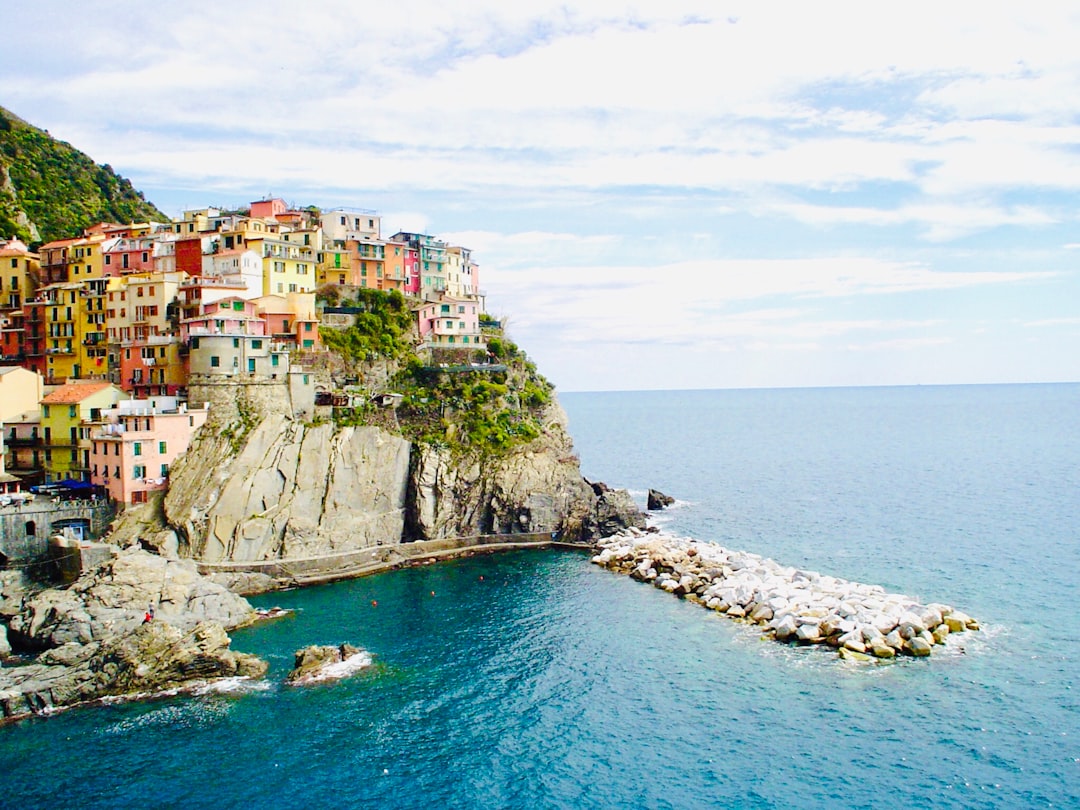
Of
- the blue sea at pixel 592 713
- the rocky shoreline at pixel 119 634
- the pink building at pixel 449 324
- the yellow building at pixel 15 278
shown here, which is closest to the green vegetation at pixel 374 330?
the pink building at pixel 449 324

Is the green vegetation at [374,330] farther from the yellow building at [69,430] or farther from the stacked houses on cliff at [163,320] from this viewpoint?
the yellow building at [69,430]

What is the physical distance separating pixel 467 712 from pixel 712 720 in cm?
1178

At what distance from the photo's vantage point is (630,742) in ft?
130

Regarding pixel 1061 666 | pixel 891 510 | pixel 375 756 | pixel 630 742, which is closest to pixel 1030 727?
pixel 1061 666

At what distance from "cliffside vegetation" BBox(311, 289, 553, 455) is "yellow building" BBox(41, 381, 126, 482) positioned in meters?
19.1

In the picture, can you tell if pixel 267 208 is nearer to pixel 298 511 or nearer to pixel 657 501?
pixel 298 511

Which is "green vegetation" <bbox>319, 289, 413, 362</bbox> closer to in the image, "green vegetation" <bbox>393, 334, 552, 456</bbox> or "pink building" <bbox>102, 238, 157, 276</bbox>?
"green vegetation" <bbox>393, 334, 552, 456</bbox>

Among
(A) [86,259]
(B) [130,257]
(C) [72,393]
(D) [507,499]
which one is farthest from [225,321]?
(D) [507,499]

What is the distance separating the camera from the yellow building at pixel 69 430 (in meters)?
68.2

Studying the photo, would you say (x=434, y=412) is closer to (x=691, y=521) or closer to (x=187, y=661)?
(x=691, y=521)

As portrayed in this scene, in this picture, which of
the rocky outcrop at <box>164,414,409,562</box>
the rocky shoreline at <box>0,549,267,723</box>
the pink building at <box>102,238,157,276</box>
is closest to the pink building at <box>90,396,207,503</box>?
the rocky outcrop at <box>164,414,409,562</box>

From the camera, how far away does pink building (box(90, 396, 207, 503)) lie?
63.6 m

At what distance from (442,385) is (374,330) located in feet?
27.8

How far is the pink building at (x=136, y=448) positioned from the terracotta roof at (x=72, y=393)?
4.63 meters
